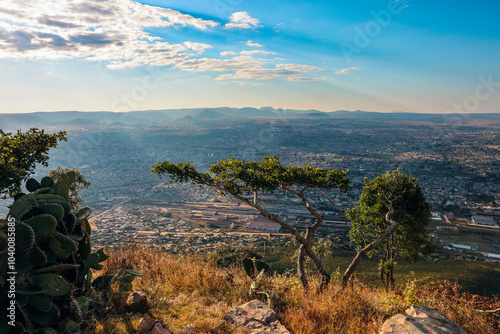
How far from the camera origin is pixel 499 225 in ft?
122

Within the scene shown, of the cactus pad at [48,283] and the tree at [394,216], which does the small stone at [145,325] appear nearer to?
the cactus pad at [48,283]

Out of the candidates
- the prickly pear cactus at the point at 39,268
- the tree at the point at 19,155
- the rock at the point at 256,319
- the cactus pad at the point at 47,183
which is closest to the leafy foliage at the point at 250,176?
the tree at the point at 19,155

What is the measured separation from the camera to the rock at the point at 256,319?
373 centimetres

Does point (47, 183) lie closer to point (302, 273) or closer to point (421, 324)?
point (302, 273)

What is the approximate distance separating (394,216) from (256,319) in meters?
8.68

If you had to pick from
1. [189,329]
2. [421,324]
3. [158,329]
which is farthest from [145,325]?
[421,324]

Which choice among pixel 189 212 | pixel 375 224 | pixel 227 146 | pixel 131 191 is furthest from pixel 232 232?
pixel 227 146

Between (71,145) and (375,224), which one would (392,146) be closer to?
(375,224)

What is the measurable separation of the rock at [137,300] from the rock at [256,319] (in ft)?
4.71

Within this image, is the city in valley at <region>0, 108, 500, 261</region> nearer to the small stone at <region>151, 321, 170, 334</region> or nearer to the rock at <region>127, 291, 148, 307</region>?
the rock at <region>127, 291, 148, 307</region>

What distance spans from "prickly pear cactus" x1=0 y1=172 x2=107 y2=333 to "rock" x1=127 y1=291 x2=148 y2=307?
0.96 meters

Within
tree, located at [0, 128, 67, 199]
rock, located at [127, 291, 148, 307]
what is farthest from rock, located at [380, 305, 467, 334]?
tree, located at [0, 128, 67, 199]

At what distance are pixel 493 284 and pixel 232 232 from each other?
22.0 m

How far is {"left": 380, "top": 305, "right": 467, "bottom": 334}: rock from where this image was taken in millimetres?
3570
